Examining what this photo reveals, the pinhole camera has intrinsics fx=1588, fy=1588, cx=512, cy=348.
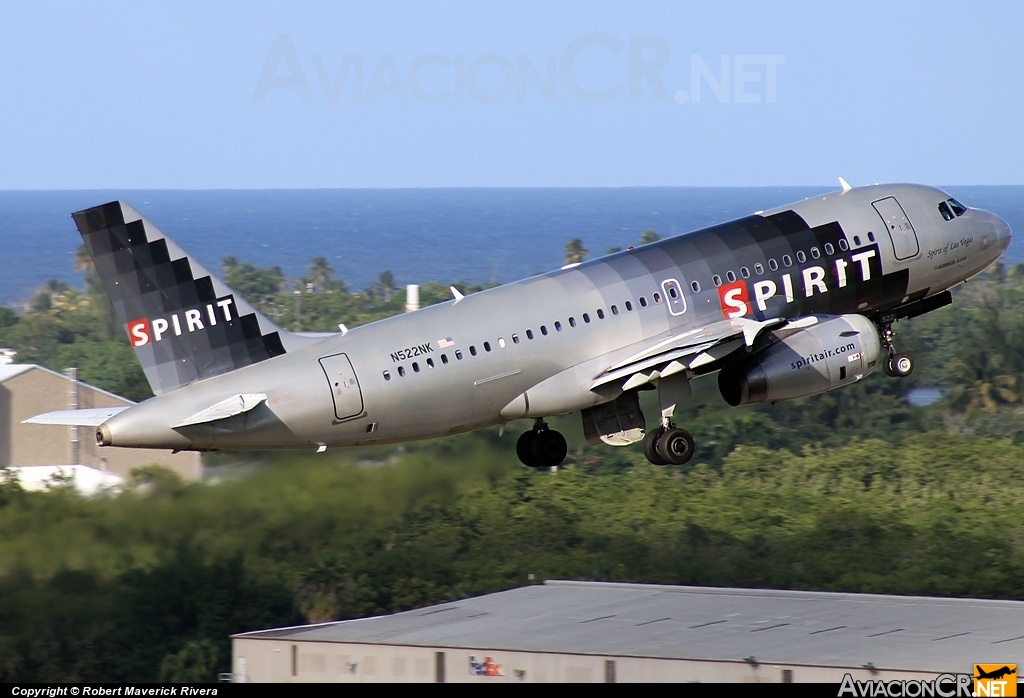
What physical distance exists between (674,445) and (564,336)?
173 inches

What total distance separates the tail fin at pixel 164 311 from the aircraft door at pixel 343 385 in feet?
3.84

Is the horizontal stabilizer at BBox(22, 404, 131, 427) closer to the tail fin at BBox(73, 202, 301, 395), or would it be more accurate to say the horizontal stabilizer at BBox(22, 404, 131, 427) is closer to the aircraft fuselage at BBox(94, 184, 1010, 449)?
the aircraft fuselage at BBox(94, 184, 1010, 449)

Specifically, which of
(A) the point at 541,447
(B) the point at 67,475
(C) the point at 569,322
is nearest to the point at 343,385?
(C) the point at 569,322

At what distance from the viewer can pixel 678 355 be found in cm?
3694

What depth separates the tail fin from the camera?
34312 mm

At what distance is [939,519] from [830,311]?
3701cm

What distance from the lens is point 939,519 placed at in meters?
74.1

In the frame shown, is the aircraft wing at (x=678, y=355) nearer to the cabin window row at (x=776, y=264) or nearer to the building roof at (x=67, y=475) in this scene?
the cabin window row at (x=776, y=264)

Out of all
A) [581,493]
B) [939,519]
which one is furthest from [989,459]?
[581,493]

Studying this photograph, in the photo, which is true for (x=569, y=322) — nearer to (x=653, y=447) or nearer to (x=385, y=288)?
(x=653, y=447)

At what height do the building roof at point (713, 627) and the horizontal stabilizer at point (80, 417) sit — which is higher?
the horizontal stabilizer at point (80, 417)

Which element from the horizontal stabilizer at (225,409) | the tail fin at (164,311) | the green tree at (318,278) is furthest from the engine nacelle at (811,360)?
the green tree at (318,278)

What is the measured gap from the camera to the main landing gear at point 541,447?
133 feet

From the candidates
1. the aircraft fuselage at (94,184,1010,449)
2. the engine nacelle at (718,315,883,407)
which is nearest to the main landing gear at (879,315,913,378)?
the aircraft fuselage at (94,184,1010,449)
